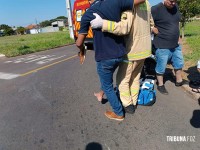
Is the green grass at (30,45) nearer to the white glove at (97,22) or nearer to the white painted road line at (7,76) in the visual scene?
the white painted road line at (7,76)

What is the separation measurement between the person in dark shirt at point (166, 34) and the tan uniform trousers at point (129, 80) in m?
0.85

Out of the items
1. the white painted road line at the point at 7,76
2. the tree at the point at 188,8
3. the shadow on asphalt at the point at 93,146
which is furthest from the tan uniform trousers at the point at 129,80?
the tree at the point at 188,8

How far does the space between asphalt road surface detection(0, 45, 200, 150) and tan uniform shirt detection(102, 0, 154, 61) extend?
1.08m

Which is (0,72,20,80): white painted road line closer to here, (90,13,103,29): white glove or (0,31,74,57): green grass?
(90,13,103,29): white glove

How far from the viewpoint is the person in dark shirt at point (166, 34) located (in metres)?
4.22

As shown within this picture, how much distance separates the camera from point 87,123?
3.59 meters

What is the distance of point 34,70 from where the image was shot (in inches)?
316

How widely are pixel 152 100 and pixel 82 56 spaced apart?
62.2 inches

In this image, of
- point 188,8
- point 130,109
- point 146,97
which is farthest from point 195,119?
point 188,8

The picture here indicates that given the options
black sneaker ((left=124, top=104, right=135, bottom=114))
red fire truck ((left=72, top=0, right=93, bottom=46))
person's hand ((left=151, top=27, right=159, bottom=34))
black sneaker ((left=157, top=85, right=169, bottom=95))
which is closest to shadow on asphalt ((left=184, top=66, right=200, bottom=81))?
black sneaker ((left=157, top=85, right=169, bottom=95))

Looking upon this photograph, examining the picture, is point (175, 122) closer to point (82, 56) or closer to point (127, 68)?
point (127, 68)

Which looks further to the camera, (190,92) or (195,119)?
(190,92)

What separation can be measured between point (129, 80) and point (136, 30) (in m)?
0.93

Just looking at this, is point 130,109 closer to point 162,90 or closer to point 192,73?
point 162,90
